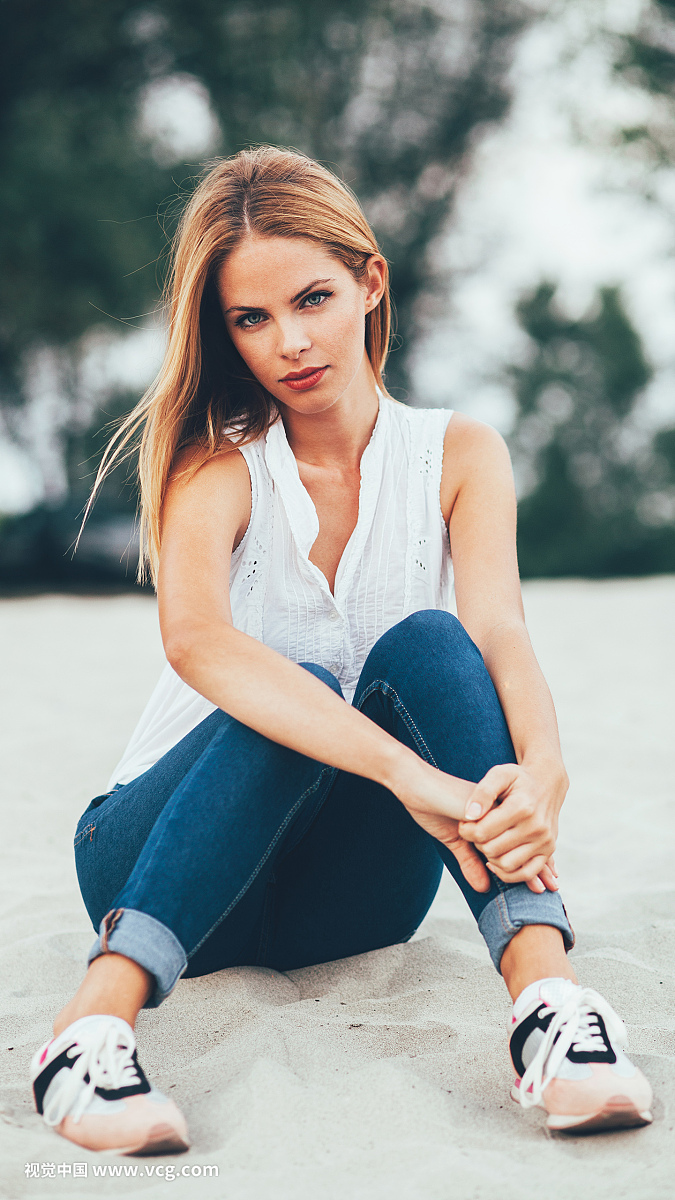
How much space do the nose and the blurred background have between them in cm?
91

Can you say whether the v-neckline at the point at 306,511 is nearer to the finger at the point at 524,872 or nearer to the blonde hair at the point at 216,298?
the blonde hair at the point at 216,298

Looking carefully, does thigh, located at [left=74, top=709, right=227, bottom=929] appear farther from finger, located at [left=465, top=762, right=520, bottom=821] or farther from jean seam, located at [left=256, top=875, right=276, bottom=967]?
finger, located at [left=465, top=762, right=520, bottom=821]

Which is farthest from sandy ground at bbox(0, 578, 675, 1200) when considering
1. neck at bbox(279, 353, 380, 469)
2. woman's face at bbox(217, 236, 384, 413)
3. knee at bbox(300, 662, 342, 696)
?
woman's face at bbox(217, 236, 384, 413)

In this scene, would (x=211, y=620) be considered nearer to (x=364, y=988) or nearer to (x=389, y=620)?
(x=389, y=620)

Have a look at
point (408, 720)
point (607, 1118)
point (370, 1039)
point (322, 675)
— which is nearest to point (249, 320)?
point (322, 675)

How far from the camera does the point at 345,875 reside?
1.77 meters

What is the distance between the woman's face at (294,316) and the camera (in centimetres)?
188

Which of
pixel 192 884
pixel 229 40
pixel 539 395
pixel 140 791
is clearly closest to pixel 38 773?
pixel 140 791

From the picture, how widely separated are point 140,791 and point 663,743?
2.66 m

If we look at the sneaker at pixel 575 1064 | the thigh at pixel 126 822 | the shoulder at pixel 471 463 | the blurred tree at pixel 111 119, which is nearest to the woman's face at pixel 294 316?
the shoulder at pixel 471 463

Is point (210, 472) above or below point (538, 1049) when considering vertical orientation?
above

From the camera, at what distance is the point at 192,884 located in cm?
142

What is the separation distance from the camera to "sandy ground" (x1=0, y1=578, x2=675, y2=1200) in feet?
4.00

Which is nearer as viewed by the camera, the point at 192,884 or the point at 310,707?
the point at 192,884
